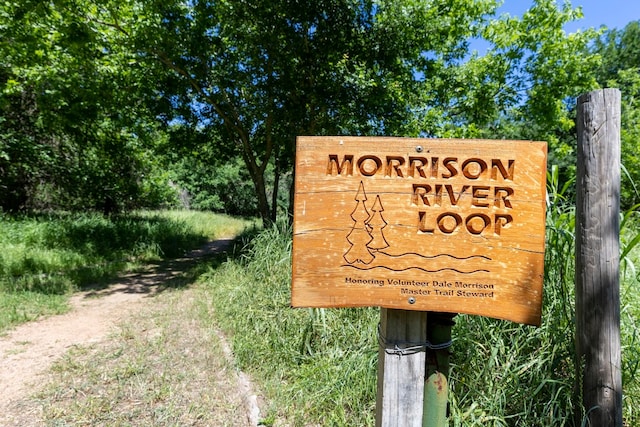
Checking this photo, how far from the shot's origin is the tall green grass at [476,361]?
1.94 metres

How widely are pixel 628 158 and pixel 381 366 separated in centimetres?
1469

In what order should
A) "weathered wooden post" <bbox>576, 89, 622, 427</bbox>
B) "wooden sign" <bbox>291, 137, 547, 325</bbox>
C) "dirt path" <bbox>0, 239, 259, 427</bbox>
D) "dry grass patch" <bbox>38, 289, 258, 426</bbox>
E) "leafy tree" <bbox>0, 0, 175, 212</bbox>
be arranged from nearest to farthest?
"wooden sign" <bbox>291, 137, 547, 325</bbox> → "weathered wooden post" <bbox>576, 89, 622, 427</bbox> → "dry grass patch" <bbox>38, 289, 258, 426</bbox> → "dirt path" <bbox>0, 239, 259, 427</bbox> → "leafy tree" <bbox>0, 0, 175, 212</bbox>

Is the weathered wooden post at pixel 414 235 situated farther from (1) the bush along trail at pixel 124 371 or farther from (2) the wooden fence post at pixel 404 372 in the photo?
(1) the bush along trail at pixel 124 371

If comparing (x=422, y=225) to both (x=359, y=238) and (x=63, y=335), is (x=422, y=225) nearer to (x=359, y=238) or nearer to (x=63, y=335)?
(x=359, y=238)

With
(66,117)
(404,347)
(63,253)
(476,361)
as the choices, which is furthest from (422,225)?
(66,117)

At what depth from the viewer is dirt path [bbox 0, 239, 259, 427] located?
2.58 meters

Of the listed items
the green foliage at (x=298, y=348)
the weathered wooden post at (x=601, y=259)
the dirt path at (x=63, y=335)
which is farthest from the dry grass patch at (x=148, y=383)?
the weathered wooden post at (x=601, y=259)

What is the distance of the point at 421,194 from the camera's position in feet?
4.33

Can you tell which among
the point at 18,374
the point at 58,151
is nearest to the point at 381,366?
the point at 18,374

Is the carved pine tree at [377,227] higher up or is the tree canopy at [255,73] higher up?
the tree canopy at [255,73]

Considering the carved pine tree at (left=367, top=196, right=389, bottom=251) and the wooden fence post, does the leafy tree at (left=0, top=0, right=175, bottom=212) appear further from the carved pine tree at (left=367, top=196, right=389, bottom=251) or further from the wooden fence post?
the wooden fence post

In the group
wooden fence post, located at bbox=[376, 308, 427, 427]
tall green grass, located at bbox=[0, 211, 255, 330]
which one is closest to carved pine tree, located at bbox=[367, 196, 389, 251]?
wooden fence post, located at bbox=[376, 308, 427, 427]

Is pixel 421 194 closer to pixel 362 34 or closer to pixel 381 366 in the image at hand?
pixel 381 366

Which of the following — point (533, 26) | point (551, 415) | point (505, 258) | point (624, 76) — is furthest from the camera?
point (624, 76)
